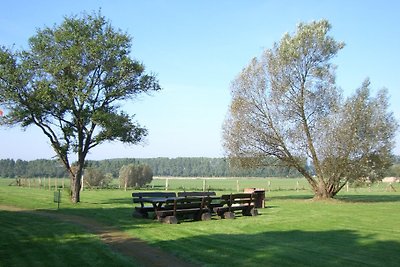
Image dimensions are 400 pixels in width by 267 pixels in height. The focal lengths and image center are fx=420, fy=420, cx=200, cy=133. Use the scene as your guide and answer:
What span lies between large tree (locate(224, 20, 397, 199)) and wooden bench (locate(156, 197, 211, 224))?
14.7 metres

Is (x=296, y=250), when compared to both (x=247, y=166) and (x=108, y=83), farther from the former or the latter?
(x=247, y=166)

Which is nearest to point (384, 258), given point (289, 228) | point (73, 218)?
point (289, 228)

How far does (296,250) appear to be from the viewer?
1034cm

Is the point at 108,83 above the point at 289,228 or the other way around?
above

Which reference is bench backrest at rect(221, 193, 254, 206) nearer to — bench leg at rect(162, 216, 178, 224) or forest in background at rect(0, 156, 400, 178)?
bench leg at rect(162, 216, 178, 224)

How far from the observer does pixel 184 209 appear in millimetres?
16156

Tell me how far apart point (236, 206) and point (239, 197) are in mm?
435

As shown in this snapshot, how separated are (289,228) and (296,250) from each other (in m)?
4.10

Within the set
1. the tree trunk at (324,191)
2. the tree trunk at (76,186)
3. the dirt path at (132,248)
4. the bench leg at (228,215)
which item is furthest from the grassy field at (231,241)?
the tree trunk at (324,191)

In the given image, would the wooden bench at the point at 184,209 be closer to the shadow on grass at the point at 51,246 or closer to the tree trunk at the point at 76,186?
the shadow on grass at the point at 51,246

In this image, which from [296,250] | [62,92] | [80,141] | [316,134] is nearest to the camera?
[296,250]

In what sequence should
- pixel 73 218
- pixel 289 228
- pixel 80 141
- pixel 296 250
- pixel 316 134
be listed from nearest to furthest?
pixel 296 250 → pixel 289 228 → pixel 73 218 → pixel 80 141 → pixel 316 134

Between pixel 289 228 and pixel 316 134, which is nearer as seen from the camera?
pixel 289 228

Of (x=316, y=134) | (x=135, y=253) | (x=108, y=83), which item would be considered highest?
(x=108, y=83)
